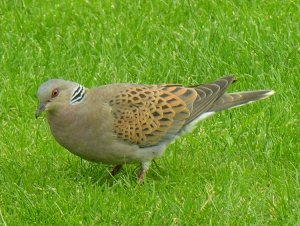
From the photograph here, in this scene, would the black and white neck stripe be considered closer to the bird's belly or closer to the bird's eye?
the bird's eye

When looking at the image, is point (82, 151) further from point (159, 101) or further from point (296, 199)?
point (296, 199)

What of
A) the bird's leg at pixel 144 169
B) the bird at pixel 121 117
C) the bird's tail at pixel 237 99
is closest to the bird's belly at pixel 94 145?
the bird at pixel 121 117

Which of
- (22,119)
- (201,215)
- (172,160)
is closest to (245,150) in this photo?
(172,160)

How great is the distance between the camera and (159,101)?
7.04 m

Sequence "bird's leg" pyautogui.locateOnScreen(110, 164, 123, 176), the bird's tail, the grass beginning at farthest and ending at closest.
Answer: the bird's tail, "bird's leg" pyautogui.locateOnScreen(110, 164, 123, 176), the grass

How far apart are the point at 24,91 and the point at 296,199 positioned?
284cm

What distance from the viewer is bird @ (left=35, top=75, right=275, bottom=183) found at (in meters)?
6.72

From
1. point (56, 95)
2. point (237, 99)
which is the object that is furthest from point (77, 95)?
point (237, 99)

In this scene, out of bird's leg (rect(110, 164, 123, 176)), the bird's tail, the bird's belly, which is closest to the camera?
the bird's belly

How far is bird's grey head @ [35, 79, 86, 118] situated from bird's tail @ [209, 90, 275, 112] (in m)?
1.02

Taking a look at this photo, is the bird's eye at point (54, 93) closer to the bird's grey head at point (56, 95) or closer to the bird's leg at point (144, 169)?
the bird's grey head at point (56, 95)

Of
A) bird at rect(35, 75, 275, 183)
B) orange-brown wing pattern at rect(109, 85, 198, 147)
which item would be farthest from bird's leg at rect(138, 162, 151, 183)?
orange-brown wing pattern at rect(109, 85, 198, 147)

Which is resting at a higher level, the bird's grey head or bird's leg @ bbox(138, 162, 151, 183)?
the bird's grey head

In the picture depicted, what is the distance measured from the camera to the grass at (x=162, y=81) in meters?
6.34
